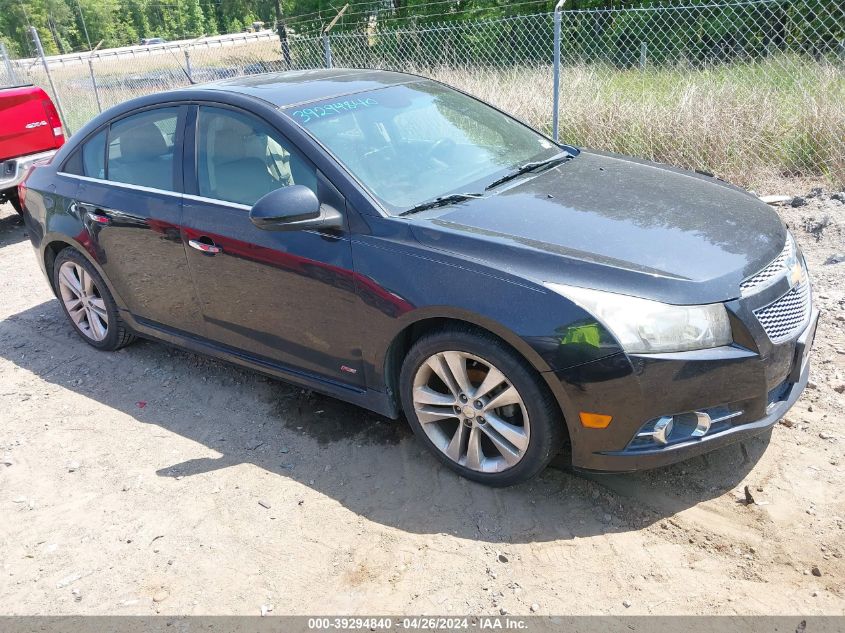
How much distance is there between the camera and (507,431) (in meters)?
2.92

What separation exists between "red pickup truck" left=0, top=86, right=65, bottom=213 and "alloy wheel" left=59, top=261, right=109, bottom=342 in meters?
3.40

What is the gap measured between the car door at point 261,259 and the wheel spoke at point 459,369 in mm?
509

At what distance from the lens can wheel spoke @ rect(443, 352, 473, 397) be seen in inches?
116

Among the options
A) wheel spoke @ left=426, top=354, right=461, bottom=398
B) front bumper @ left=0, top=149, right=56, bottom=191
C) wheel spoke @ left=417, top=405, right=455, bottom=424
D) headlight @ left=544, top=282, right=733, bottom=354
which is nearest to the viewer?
headlight @ left=544, top=282, right=733, bottom=354

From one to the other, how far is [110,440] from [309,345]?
133 centimetres

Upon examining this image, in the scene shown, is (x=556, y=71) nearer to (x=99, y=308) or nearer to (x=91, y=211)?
(x=91, y=211)

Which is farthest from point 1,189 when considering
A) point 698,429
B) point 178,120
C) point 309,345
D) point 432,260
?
point 698,429

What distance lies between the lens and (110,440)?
386 centimetres

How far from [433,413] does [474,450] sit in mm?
245

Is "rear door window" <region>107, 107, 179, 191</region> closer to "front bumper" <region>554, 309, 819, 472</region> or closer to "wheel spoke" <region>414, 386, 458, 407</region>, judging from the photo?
"wheel spoke" <region>414, 386, 458, 407</region>

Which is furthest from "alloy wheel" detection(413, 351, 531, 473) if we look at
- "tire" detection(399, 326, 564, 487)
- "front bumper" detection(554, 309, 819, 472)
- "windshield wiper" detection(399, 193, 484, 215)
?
"windshield wiper" detection(399, 193, 484, 215)

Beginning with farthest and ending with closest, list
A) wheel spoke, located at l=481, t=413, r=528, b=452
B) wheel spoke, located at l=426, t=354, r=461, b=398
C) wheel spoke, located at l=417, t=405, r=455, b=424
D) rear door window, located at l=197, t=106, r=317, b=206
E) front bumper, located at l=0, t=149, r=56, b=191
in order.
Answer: front bumper, located at l=0, t=149, r=56, b=191
rear door window, located at l=197, t=106, r=317, b=206
wheel spoke, located at l=417, t=405, r=455, b=424
wheel spoke, located at l=426, t=354, r=461, b=398
wheel spoke, located at l=481, t=413, r=528, b=452

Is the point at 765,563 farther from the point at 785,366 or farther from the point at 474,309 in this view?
the point at 474,309

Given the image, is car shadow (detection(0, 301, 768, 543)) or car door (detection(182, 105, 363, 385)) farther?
car door (detection(182, 105, 363, 385))
